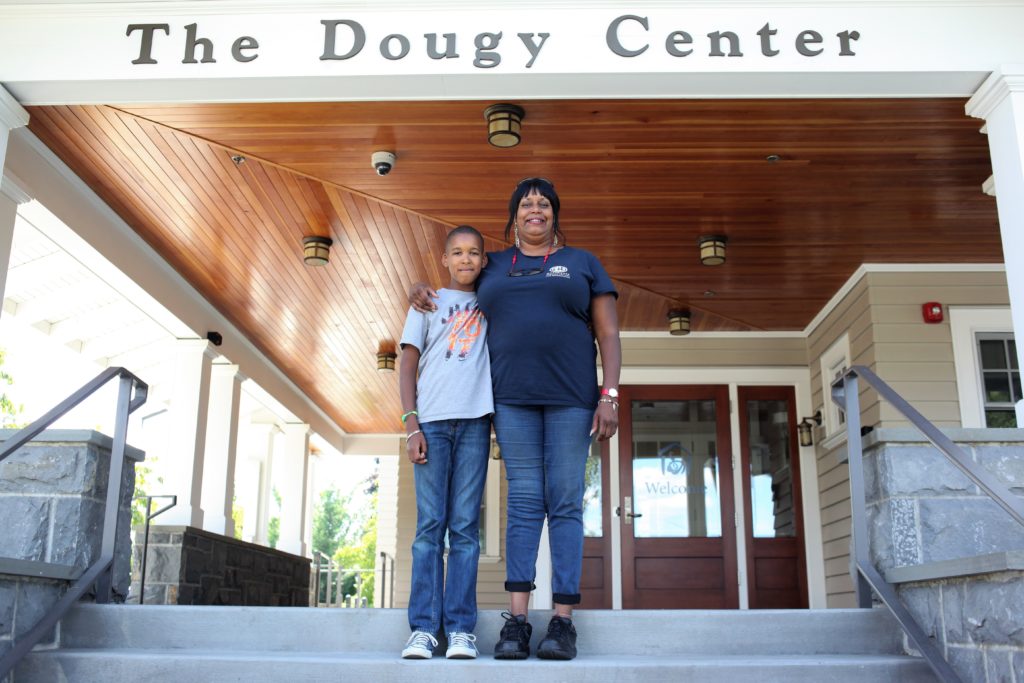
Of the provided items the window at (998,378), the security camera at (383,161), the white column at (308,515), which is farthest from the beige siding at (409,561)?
the security camera at (383,161)

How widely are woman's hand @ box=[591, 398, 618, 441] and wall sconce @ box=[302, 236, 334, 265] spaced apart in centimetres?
365

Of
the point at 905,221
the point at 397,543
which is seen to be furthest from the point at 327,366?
the point at 905,221

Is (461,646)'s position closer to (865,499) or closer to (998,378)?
(865,499)

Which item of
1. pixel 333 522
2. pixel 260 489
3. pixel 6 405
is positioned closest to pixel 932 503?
pixel 260 489

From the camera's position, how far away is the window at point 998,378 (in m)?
5.91

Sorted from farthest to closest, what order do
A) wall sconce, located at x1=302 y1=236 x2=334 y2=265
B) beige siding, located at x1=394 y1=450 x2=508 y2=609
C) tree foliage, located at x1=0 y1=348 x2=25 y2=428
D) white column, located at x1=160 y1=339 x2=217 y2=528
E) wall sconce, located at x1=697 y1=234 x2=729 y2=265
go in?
tree foliage, located at x1=0 y1=348 x2=25 y2=428 → beige siding, located at x1=394 y1=450 x2=508 y2=609 → white column, located at x1=160 y1=339 x2=217 y2=528 → wall sconce, located at x1=302 y1=236 x2=334 y2=265 → wall sconce, located at x1=697 y1=234 x2=729 y2=265

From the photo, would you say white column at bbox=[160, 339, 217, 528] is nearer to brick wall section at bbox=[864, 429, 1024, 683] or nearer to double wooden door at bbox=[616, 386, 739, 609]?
double wooden door at bbox=[616, 386, 739, 609]

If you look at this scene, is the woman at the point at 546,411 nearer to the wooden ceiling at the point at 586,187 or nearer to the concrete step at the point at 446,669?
the concrete step at the point at 446,669

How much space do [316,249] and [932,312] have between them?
12.6ft

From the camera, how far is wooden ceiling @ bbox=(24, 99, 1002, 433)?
4484 millimetres

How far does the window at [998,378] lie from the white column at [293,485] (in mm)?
7678

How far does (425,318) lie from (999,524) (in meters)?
1.88

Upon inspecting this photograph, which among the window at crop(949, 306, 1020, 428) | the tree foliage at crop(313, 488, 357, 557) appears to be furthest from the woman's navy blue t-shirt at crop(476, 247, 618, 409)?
the tree foliage at crop(313, 488, 357, 557)

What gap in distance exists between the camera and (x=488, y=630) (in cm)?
296
